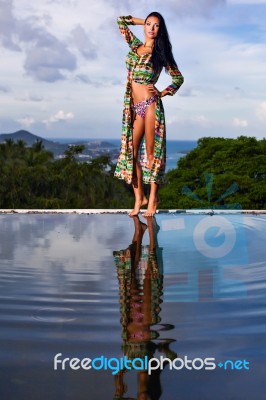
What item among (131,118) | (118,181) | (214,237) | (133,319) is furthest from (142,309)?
Answer: (118,181)

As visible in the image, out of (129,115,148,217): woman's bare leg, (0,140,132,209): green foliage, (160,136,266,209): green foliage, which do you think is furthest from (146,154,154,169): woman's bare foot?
(160,136,266,209): green foliage

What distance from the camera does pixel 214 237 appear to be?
509cm

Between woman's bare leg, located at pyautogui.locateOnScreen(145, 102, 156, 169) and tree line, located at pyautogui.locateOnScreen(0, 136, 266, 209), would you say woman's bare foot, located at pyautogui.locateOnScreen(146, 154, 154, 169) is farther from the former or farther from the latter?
tree line, located at pyautogui.locateOnScreen(0, 136, 266, 209)

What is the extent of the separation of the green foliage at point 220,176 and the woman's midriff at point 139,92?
801 cm

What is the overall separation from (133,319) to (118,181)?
9.87 metres

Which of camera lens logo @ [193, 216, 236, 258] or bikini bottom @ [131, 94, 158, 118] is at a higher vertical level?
bikini bottom @ [131, 94, 158, 118]

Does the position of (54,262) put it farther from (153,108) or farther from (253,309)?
(153,108)

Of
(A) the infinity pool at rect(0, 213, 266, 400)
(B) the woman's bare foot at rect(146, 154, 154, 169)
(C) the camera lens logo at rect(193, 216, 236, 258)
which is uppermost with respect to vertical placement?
(B) the woman's bare foot at rect(146, 154, 154, 169)

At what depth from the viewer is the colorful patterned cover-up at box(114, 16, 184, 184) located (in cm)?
580

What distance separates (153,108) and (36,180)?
475cm

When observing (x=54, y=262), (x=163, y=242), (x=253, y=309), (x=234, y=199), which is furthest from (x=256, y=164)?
(x=253, y=309)

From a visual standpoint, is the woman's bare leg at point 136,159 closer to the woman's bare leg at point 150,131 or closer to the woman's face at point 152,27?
the woman's bare leg at point 150,131

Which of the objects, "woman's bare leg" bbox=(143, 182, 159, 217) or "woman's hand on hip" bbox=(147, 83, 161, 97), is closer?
"woman's hand on hip" bbox=(147, 83, 161, 97)

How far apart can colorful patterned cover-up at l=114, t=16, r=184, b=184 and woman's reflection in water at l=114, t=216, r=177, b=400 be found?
6.11ft
